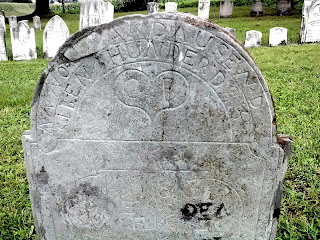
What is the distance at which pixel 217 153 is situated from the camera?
6.60ft

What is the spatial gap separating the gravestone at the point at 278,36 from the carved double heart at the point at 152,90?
9.31m

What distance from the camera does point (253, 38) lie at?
33.1ft

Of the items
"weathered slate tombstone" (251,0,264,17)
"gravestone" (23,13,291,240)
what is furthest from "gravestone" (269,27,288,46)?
"gravestone" (23,13,291,240)

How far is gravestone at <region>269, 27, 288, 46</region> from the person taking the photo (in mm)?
10039

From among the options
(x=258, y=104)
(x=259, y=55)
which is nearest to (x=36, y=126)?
(x=258, y=104)

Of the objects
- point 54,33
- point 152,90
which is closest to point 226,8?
point 54,33

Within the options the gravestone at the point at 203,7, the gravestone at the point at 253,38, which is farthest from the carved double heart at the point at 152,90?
the gravestone at the point at 203,7

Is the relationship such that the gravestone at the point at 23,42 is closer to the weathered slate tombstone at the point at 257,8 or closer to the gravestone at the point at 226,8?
the gravestone at the point at 226,8

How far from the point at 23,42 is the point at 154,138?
849 centimetres

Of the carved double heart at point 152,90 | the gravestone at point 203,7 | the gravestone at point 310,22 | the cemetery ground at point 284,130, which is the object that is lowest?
the cemetery ground at point 284,130

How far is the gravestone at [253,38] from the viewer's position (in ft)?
32.9

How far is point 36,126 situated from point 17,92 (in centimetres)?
442

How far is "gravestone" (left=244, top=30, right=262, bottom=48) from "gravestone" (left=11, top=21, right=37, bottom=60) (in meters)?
6.81

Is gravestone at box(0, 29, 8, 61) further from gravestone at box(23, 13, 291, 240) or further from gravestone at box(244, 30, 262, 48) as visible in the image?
gravestone at box(23, 13, 291, 240)
